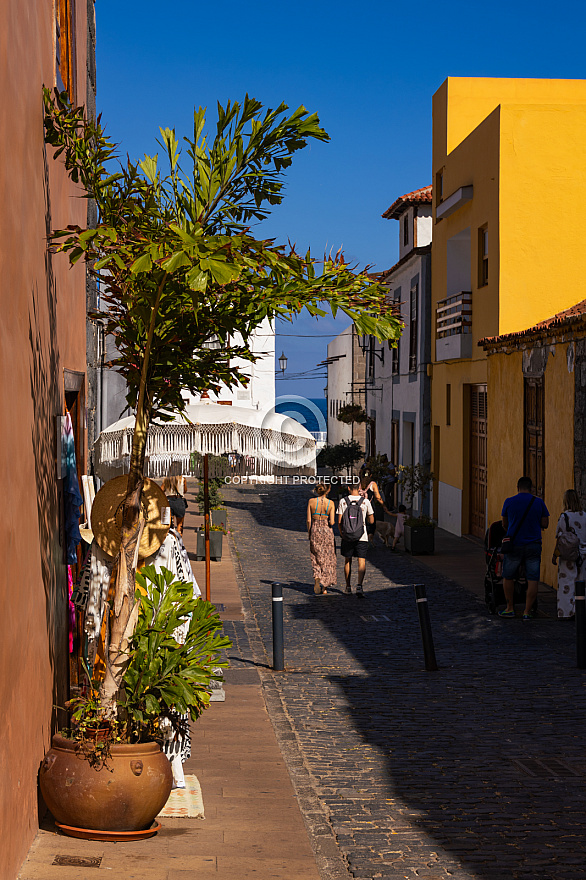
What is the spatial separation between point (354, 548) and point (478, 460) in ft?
22.6

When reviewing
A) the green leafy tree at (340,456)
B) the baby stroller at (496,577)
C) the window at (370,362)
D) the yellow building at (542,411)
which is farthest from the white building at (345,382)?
the baby stroller at (496,577)

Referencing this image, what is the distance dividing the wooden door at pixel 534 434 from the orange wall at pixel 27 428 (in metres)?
9.83

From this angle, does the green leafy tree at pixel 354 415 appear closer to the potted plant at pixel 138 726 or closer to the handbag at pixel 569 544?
the handbag at pixel 569 544

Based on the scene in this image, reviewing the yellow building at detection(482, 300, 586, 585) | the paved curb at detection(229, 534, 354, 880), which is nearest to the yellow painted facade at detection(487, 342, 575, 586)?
the yellow building at detection(482, 300, 586, 585)

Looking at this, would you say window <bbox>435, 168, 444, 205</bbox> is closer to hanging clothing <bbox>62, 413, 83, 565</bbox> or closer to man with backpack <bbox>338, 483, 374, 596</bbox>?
man with backpack <bbox>338, 483, 374, 596</bbox>

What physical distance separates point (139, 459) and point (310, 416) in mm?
32264

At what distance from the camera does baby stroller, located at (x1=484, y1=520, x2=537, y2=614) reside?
12.3m

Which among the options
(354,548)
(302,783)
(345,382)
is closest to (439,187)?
(354,548)

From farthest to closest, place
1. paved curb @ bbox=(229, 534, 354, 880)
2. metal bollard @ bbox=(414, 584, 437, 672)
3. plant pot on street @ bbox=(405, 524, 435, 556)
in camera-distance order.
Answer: plant pot on street @ bbox=(405, 524, 435, 556) < metal bollard @ bbox=(414, 584, 437, 672) < paved curb @ bbox=(229, 534, 354, 880)

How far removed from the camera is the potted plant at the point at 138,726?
4.93 metres

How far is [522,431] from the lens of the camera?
51.4ft

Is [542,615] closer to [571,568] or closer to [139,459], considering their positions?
[571,568]

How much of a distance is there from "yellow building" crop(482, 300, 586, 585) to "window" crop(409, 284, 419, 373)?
8.81 metres

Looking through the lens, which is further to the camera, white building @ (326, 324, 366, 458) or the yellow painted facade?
white building @ (326, 324, 366, 458)
